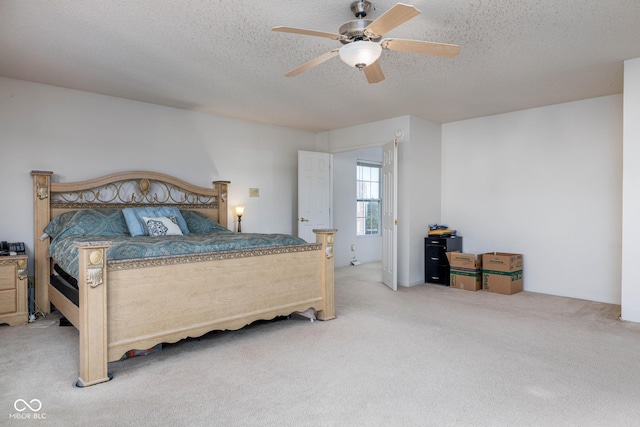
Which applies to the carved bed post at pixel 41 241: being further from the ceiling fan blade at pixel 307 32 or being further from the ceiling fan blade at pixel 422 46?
the ceiling fan blade at pixel 422 46

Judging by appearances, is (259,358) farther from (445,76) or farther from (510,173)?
(510,173)

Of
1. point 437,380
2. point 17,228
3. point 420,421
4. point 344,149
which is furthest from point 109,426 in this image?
point 344,149

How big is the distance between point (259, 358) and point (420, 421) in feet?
4.29

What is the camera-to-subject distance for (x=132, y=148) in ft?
16.1

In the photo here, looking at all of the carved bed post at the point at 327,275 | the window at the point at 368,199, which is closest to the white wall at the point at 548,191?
the window at the point at 368,199

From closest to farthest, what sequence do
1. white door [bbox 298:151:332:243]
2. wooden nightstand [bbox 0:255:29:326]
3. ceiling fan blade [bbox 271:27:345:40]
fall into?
ceiling fan blade [bbox 271:27:345:40] < wooden nightstand [bbox 0:255:29:326] < white door [bbox 298:151:332:243]

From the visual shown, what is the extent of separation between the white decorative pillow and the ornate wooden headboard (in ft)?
2.42

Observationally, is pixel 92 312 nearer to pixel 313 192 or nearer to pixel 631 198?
pixel 313 192

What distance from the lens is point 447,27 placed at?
2.97m

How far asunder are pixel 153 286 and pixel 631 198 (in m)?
4.35

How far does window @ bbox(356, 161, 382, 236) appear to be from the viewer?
7.95 m

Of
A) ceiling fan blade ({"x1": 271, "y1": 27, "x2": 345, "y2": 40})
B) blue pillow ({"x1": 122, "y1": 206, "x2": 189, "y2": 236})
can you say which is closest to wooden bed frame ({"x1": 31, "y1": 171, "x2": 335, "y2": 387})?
blue pillow ({"x1": 122, "y1": 206, "x2": 189, "y2": 236})

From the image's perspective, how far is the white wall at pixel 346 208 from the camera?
730 centimetres

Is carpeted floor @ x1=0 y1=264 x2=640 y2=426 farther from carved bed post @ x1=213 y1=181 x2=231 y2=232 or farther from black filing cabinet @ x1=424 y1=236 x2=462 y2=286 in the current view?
carved bed post @ x1=213 y1=181 x2=231 y2=232
